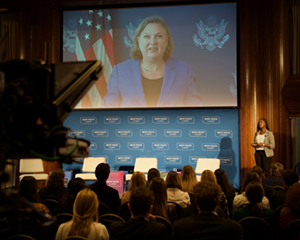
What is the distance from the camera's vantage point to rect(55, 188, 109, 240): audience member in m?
2.23

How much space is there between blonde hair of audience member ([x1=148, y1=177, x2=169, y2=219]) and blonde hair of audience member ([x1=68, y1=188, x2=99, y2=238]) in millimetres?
655

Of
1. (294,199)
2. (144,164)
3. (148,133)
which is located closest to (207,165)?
(144,164)

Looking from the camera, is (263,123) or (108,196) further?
(263,123)

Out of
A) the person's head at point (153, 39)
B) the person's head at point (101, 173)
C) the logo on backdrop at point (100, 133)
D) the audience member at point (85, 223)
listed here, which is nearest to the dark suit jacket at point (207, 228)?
the audience member at point (85, 223)

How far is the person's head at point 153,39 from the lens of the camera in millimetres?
8172

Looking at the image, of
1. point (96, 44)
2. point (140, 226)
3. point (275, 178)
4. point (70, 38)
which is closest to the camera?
point (140, 226)

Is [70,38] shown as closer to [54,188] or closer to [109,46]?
[109,46]

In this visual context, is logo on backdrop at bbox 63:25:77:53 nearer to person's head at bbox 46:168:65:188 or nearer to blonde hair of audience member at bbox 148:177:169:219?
person's head at bbox 46:168:65:188

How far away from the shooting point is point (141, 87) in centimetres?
823

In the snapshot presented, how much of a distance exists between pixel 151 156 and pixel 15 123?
6.66 m

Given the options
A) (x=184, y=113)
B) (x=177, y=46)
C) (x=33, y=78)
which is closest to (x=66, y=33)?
(x=177, y=46)

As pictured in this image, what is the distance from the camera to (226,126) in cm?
780

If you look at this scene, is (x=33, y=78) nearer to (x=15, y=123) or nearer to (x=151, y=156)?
(x=15, y=123)

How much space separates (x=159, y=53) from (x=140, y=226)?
670 cm
